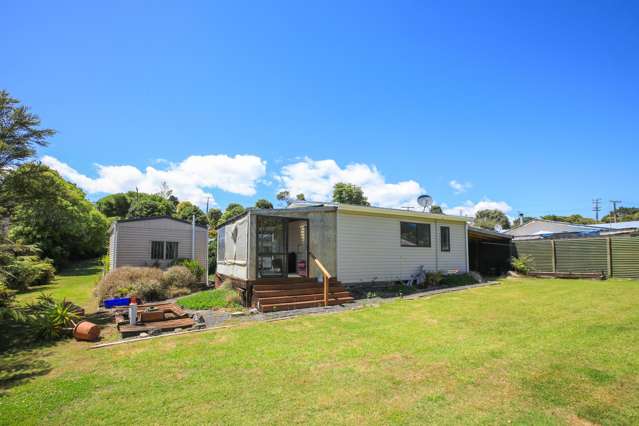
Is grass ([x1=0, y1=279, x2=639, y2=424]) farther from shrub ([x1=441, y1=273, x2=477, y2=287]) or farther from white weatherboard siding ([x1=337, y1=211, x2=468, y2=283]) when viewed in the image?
shrub ([x1=441, y1=273, x2=477, y2=287])

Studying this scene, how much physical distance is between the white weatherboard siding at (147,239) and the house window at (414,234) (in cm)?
1134

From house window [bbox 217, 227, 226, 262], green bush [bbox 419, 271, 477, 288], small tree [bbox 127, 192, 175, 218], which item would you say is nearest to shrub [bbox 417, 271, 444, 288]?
green bush [bbox 419, 271, 477, 288]

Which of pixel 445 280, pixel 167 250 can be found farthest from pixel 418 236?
pixel 167 250

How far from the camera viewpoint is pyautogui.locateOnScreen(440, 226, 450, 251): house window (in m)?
14.4

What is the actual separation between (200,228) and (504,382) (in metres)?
17.2

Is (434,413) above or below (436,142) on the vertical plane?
below

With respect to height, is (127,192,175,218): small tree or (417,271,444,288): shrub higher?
(127,192,175,218): small tree

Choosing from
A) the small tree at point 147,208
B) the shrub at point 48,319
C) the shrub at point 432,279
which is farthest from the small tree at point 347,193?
the shrub at point 48,319

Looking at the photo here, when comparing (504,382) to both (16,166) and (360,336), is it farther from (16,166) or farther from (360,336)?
(16,166)

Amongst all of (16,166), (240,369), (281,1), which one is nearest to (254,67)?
(281,1)

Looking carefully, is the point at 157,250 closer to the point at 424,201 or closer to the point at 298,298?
the point at 298,298

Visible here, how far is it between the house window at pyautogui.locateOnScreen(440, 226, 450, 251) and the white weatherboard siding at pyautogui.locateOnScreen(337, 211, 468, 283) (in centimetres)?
24

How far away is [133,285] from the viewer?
40.3 feet

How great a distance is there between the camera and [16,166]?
27.9 ft
